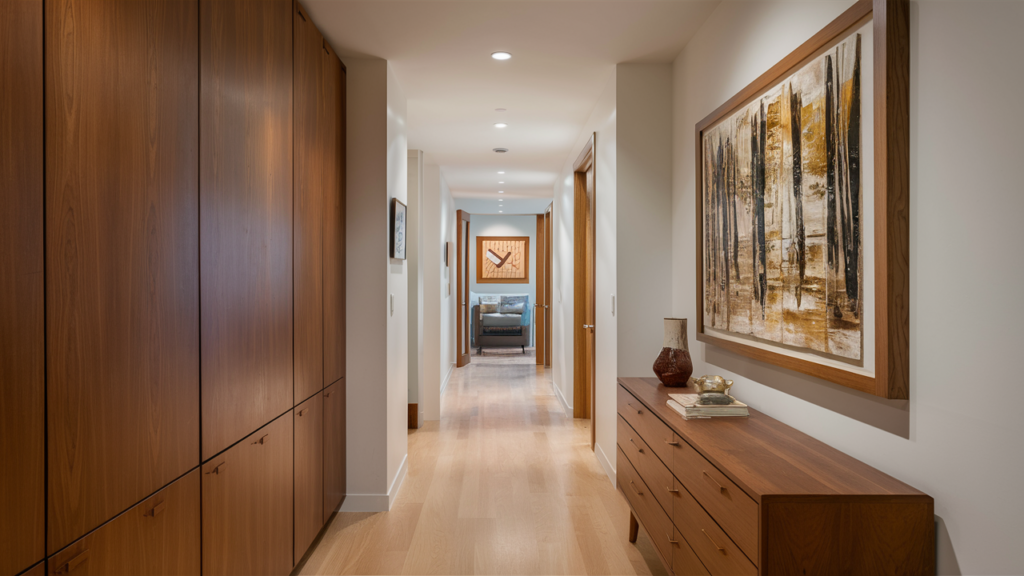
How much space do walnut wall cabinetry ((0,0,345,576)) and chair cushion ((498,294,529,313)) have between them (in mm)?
7742

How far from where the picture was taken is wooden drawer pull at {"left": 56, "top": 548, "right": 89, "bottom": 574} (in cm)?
114

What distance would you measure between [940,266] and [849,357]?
366 millimetres

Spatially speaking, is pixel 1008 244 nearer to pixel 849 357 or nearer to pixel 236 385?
pixel 849 357

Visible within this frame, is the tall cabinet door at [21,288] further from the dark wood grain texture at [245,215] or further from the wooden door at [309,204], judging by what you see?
the wooden door at [309,204]

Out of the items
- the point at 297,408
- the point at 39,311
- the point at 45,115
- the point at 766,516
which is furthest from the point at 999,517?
the point at 297,408

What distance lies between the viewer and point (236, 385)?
A: 188cm

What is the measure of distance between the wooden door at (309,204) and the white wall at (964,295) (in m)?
2.07

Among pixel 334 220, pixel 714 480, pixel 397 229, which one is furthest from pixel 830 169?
pixel 397 229

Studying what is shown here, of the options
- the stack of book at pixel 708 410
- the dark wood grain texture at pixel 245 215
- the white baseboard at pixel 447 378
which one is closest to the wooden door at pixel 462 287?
the white baseboard at pixel 447 378

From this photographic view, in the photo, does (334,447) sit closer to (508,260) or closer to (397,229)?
(397,229)

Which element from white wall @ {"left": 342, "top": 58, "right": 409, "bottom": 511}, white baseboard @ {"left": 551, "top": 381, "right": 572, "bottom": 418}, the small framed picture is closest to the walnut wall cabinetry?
white wall @ {"left": 342, "top": 58, "right": 409, "bottom": 511}

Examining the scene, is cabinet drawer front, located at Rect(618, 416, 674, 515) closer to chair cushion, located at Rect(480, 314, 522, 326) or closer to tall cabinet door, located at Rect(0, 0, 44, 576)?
tall cabinet door, located at Rect(0, 0, 44, 576)

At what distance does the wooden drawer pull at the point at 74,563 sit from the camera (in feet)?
3.73

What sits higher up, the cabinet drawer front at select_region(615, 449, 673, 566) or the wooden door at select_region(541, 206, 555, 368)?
the wooden door at select_region(541, 206, 555, 368)
